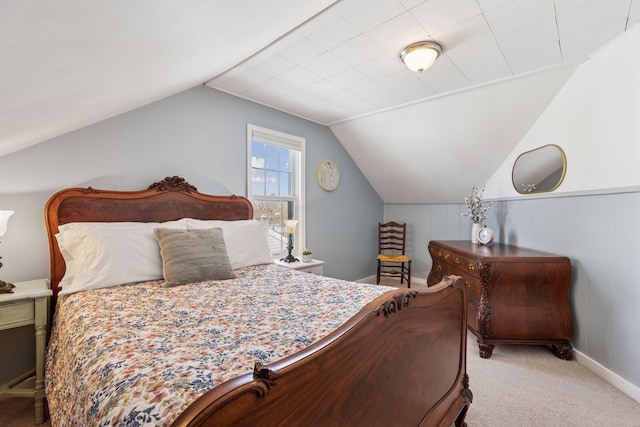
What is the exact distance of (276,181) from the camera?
11.9 ft

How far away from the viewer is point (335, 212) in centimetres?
426

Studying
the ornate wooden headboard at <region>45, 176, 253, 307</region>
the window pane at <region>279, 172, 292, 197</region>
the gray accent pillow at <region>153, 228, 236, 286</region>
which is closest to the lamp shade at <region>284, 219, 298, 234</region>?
the ornate wooden headboard at <region>45, 176, 253, 307</region>

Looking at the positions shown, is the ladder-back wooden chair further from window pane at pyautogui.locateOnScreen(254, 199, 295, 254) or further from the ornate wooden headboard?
the ornate wooden headboard

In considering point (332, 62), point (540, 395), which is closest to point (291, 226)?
point (332, 62)

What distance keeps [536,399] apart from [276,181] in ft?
9.99

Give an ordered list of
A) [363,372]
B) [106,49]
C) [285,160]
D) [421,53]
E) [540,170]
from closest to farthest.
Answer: [363,372], [106,49], [421,53], [540,170], [285,160]

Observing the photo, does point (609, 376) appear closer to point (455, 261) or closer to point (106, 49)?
point (455, 261)

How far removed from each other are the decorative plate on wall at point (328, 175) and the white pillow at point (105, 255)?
93.4 inches

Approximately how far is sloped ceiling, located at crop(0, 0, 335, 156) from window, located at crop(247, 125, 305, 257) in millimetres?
1217

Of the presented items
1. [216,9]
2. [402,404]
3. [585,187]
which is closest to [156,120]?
[216,9]

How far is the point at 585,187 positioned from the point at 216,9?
278cm

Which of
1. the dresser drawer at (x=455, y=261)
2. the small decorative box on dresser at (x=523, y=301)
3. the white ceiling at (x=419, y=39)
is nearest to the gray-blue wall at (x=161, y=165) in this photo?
the white ceiling at (x=419, y=39)

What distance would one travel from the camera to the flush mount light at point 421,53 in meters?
2.11

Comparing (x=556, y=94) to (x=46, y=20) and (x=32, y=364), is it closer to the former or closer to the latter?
(x=46, y=20)
